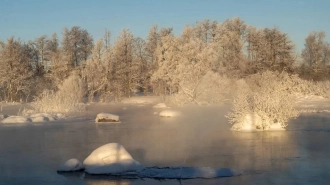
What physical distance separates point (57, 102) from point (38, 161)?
23647mm

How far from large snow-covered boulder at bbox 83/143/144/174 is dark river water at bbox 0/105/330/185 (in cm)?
38

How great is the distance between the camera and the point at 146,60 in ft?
209

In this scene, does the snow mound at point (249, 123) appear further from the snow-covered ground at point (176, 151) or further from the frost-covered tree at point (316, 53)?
the frost-covered tree at point (316, 53)

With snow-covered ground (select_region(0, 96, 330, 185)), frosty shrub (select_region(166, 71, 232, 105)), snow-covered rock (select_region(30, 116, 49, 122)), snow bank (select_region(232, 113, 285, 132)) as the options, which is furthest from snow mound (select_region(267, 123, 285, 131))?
frosty shrub (select_region(166, 71, 232, 105))

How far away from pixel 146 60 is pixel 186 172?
174ft

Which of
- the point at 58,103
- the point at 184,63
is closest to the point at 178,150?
the point at 58,103

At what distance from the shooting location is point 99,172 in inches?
443

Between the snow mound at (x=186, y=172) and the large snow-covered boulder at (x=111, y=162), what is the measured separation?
0.40 metres

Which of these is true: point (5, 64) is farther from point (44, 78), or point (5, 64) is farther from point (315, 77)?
point (315, 77)

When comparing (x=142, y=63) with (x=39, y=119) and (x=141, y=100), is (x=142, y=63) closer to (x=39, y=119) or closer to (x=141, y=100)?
(x=141, y=100)

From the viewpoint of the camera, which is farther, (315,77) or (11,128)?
(315,77)

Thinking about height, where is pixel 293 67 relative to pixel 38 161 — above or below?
above

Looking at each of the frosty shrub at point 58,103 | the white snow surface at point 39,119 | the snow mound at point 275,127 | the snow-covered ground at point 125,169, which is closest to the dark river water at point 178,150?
the snow-covered ground at point 125,169

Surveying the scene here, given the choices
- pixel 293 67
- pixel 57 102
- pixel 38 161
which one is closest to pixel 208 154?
pixel 38 161
